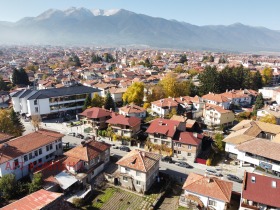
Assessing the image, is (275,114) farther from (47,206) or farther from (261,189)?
(47,206)

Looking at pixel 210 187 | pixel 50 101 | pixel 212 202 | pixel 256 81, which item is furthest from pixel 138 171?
pixel 256 81

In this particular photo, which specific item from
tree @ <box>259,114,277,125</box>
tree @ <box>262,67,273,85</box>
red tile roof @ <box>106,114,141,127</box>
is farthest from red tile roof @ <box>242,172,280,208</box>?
tree @ <box>262,67,273,85</box>

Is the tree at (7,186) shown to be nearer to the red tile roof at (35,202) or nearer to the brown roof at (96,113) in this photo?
the red tile roof at (35,202)

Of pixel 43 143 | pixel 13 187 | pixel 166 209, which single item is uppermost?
pixel 43 143

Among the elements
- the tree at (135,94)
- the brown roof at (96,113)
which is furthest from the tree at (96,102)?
the brown roof at (96,113)

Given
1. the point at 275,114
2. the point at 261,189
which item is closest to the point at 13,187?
the point at 261,189

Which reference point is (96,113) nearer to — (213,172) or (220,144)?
(220,144)
